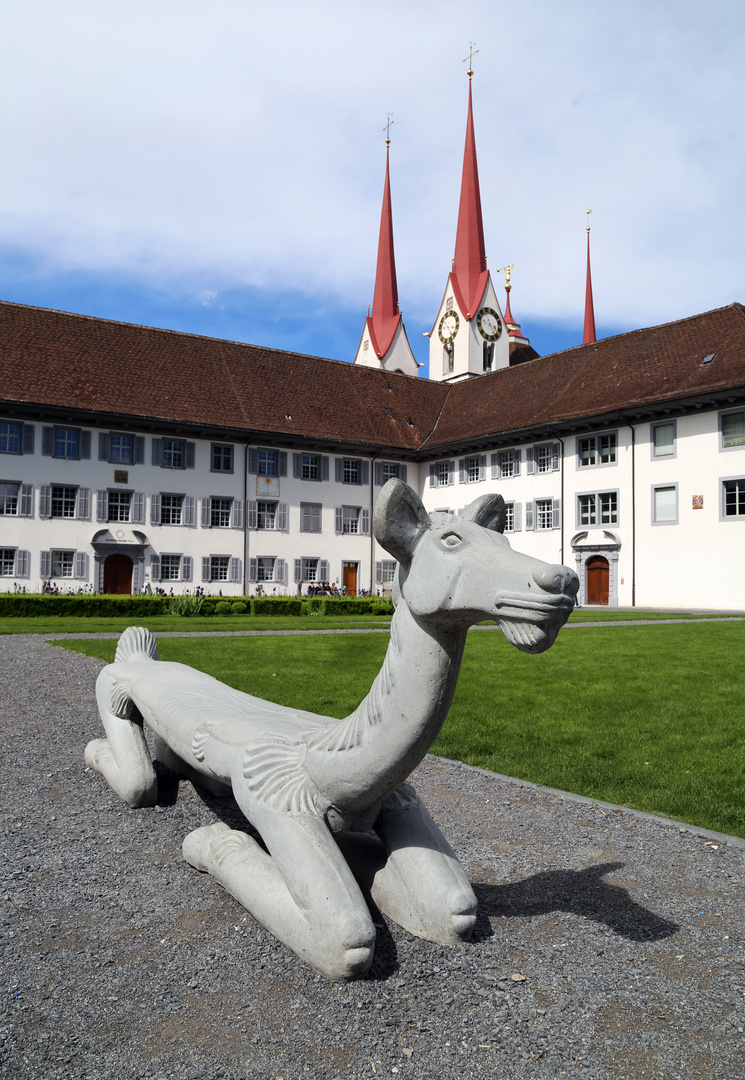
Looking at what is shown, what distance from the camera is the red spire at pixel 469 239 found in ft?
178

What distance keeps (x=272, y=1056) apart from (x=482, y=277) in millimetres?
55690

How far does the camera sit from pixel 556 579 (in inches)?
99.0

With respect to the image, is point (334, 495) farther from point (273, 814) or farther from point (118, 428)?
point (273, 814)

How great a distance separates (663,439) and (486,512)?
30.2 m

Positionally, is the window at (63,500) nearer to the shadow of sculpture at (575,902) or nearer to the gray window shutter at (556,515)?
the gray window shutter at (556,515)

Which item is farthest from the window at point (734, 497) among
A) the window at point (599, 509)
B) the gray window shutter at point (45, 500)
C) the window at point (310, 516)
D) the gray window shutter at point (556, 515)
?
the gray window shutter at point (45, 500)

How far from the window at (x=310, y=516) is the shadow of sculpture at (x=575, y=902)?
3315cm

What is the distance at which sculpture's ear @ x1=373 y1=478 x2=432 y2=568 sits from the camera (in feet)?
9.28

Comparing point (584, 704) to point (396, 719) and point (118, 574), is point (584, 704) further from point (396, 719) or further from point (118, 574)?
A: point (118, 574)

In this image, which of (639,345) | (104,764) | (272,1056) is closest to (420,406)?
(639,345)

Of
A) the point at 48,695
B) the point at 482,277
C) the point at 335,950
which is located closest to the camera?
the point at 335,950

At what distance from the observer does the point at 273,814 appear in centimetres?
323

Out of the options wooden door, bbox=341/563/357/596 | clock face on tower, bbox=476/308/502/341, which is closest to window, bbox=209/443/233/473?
wooden door, bbox=341/563/357/596

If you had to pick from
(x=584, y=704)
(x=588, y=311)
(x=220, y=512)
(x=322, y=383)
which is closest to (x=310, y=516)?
(x=220, y=512)
